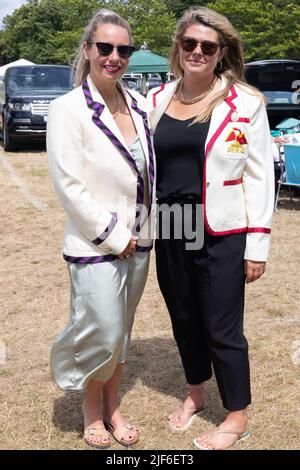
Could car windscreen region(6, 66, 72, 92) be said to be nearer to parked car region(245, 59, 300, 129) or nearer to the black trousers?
parked car region(245, 59, 300, 129)

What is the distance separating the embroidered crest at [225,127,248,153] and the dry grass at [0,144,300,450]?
1.41 meters

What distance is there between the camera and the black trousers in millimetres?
2627

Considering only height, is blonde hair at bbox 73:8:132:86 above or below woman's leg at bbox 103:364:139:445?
above

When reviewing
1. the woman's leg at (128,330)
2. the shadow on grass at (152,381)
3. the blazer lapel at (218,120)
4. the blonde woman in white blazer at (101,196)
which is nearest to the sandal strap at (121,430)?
the woman's leg at (128,330)

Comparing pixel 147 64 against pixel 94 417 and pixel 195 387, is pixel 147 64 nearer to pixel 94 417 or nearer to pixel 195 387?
pixel 195 387

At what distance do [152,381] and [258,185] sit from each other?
1.51 meters

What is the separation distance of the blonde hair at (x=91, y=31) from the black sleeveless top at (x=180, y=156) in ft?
1.28

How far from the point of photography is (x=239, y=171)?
2529mm

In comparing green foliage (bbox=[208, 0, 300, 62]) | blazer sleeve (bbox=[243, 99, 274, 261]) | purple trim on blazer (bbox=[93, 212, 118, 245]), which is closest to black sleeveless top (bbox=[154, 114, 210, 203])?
blazer sleeve (bbox=[243, 99, 274, 261])

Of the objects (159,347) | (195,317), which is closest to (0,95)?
(159,347)

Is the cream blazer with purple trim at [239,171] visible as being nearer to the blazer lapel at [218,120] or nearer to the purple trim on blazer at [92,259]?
the blazer lapel at [218,120]

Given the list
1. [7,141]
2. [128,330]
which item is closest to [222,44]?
[128,330]

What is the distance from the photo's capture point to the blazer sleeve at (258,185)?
2523mm
